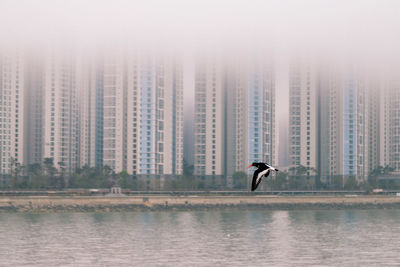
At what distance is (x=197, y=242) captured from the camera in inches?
4456

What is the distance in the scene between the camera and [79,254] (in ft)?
322

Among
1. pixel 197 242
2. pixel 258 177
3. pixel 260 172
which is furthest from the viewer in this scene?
pixel 197 242

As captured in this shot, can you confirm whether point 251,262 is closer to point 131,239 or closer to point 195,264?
point 195,264

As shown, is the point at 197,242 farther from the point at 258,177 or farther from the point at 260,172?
the point at 258,177

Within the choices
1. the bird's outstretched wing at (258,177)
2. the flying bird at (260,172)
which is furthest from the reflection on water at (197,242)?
the bird's outstretched wing at (258,177)

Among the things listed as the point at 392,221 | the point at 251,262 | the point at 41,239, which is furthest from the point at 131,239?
the point at 392,221

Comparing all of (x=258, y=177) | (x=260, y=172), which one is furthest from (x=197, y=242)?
(x=258, y=177)

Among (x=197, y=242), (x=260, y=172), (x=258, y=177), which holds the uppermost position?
(x=260, y=172)

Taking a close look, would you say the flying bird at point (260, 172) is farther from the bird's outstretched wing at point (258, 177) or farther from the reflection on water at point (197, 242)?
the reflection on water at point (197, 242)

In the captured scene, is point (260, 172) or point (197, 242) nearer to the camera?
point (260, 172)

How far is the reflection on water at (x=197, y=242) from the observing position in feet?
302

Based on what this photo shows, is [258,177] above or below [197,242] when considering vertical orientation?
above

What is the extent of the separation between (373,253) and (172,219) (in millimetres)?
77172

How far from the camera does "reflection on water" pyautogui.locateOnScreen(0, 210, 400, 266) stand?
92.1 meters
